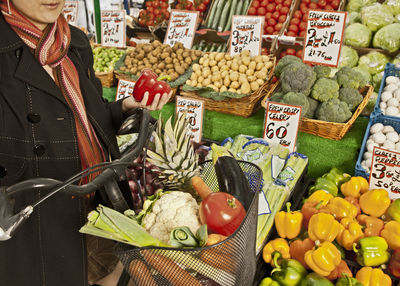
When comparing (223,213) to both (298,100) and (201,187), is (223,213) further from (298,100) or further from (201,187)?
(298,100)

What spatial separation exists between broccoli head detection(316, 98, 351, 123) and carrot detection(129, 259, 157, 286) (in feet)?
5.55

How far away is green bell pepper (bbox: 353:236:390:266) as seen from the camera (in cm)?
144

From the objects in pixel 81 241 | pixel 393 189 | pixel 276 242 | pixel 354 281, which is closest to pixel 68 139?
pixel 81 241

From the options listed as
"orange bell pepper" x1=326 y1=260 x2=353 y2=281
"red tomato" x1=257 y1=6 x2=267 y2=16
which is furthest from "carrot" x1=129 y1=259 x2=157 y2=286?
"red tomato" x1=257 y1=6 x2=267 y2=16

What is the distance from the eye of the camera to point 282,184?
1.85 metres

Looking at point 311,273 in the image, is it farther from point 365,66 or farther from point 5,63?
point 365,66

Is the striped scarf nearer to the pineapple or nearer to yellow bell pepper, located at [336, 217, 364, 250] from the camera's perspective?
the pineapple

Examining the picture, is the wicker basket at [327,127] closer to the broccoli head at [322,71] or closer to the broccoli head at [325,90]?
the broccoli head at [325,90]

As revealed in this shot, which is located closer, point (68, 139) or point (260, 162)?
point (68, 139)

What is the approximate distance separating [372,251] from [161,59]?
7.75 ft

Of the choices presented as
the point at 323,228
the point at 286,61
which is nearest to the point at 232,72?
the point at 286,61

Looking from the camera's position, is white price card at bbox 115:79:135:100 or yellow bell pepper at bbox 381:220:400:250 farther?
white price card at bbox 115:79:135:100

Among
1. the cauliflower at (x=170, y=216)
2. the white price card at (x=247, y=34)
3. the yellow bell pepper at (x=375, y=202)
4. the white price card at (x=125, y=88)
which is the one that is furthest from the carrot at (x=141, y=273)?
the white price card at (x=247, y=34)

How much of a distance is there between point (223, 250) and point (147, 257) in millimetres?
166
